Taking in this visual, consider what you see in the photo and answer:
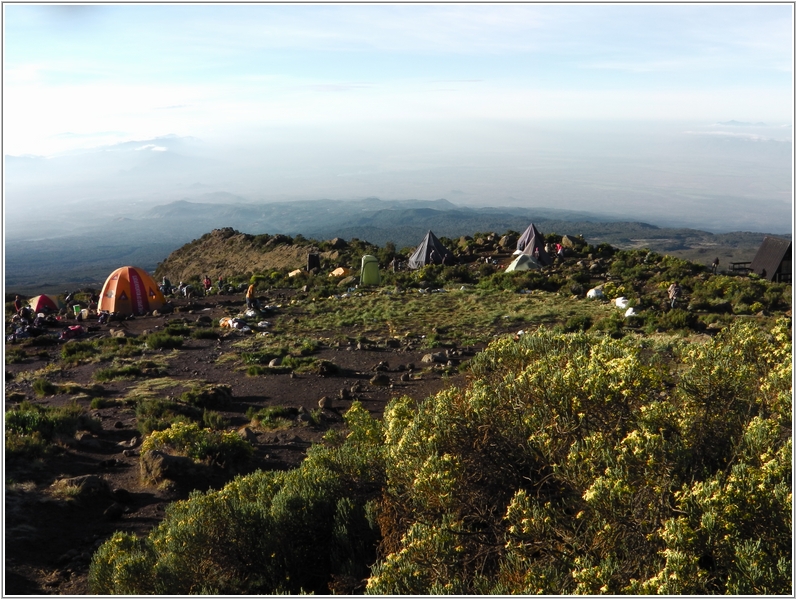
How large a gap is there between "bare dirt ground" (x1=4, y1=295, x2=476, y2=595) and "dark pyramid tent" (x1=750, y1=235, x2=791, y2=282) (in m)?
20.3

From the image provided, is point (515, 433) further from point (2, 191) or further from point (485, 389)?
point (2, 191)

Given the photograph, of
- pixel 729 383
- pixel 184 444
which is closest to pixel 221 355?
pixel 184 444

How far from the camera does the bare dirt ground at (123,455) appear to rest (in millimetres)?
6906

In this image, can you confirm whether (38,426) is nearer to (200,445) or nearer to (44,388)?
(200,445)

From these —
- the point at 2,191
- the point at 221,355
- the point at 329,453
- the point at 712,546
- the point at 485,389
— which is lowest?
the point at 221,355

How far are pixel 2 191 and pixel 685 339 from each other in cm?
1425

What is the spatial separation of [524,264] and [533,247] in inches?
86.4

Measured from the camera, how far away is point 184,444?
9.44 metres

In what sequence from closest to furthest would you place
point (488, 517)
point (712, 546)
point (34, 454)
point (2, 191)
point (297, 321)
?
1. point (712, 546)
2. point (488, 517)
3. point (2, 191)
4. point (34, 454)
5. point (297, 321)

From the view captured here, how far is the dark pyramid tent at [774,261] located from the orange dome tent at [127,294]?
997 inches

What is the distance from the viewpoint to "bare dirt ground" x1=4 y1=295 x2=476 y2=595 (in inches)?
272

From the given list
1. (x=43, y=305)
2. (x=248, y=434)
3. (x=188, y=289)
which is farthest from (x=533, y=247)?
(x=248, y=434)

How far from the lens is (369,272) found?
2798 cm

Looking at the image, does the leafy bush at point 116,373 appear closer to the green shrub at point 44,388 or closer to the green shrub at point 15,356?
the green shrub at point 44,388
